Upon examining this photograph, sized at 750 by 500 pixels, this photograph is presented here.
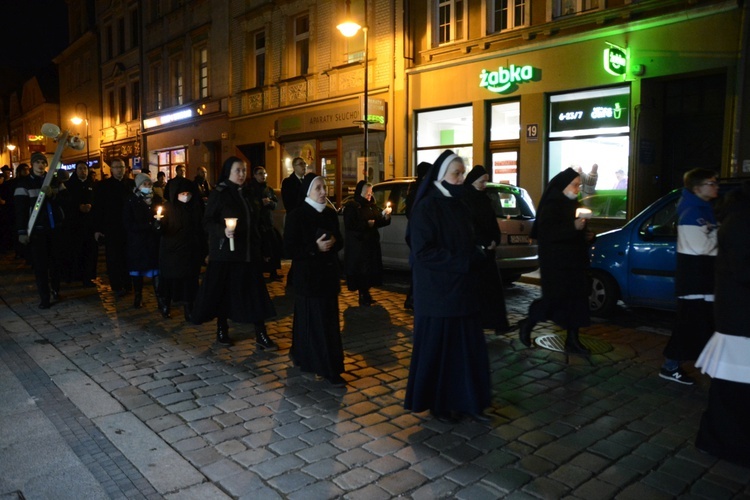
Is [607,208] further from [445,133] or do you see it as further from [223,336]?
[223,336]

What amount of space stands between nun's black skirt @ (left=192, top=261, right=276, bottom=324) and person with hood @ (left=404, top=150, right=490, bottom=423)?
8.38 ft

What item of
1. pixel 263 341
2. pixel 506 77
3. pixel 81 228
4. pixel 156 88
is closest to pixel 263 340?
pixel 263 341

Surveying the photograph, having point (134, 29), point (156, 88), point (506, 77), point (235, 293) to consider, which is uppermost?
point (134, 29)

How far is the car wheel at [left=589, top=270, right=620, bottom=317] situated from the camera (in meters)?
8.33

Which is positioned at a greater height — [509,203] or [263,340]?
[509,203]

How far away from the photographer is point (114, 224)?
10359 mm

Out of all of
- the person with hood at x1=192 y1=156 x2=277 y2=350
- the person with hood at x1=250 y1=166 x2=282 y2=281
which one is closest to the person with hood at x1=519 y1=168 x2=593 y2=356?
the person with hood at x1=192 y1=156 x2=277 y2=350

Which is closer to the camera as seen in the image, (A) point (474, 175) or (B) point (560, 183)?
(B) point (560, 183)

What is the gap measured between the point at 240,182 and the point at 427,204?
278 centimetres

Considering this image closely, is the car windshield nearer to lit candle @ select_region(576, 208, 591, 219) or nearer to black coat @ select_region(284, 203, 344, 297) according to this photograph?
lit candle @ select_region(576, 208, 591, 219)

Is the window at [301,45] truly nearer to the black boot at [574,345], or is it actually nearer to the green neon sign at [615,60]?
the green neon sign at [615,60]

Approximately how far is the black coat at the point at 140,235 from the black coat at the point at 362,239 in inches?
107

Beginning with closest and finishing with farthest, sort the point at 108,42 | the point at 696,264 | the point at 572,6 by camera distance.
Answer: the point at 696,264, the point at 572,6, the point at 108,42

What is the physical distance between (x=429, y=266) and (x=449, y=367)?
0.75 m
